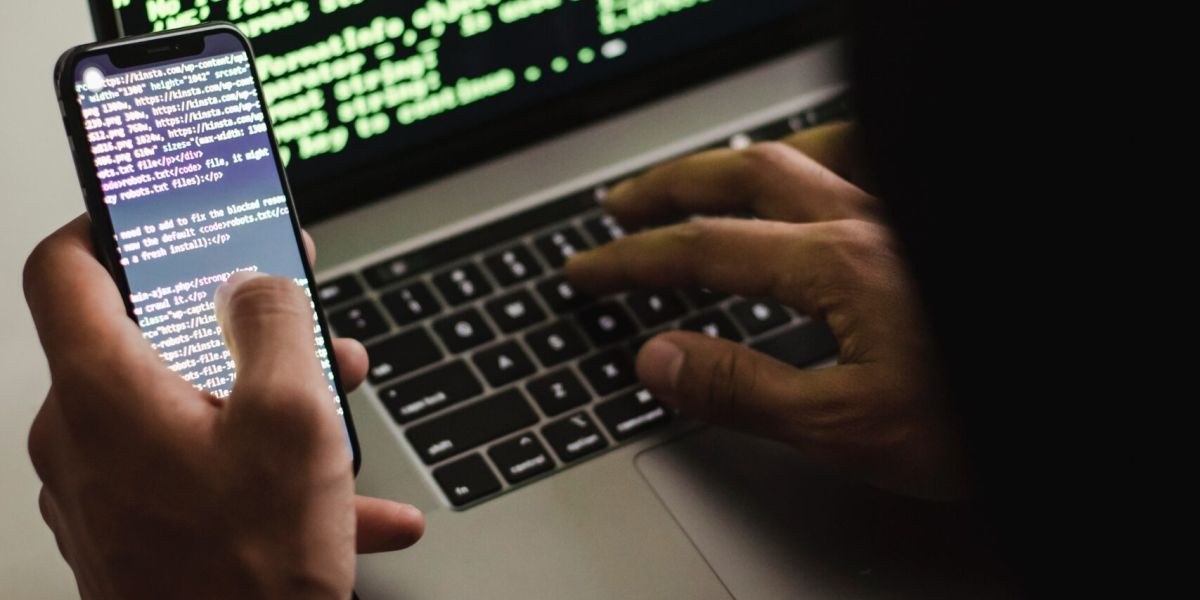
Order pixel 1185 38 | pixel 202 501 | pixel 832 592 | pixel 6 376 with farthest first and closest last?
pixel 6 376, pixel 832 592, pixel 202 501, pixel 1185 38

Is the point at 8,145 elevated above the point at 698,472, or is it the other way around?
the point at 8,145

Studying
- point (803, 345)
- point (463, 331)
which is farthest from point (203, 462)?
point (803, 345)

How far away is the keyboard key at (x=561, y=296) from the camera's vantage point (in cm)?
69

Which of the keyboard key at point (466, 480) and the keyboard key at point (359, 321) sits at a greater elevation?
the keyboard key at point (359, 321)

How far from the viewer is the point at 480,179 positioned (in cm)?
75

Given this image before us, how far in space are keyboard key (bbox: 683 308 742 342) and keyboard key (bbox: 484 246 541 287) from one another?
0.34 ft

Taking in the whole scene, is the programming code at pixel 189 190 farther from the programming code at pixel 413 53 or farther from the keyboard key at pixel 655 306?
the keyboard key at pixel 655 306

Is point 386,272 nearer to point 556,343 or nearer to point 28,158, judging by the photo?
point 556,343

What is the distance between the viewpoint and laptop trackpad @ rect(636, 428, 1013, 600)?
1.81 feet

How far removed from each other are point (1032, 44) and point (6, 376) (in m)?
0.64

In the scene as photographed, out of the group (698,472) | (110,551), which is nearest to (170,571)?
(110,551)

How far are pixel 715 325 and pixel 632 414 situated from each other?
88mm

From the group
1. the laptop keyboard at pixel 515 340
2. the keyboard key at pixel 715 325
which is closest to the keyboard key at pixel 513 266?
the laptop keyboard at pixel 515 340

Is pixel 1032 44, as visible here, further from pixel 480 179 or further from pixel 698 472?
pixel 480 179
